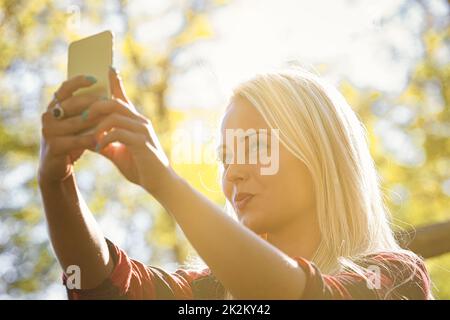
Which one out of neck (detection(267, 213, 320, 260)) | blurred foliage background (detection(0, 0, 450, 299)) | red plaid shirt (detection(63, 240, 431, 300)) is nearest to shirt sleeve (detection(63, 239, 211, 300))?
red plaid shirt (detection(63, 240, 431, 300))

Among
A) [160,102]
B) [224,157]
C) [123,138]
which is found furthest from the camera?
[160,102]

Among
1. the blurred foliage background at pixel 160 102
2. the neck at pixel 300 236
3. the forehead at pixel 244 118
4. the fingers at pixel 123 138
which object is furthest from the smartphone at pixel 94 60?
the blurred foliage background at pixel 160 102

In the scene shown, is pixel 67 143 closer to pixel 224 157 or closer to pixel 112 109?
pixel 112 109

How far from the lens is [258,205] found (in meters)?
1.33

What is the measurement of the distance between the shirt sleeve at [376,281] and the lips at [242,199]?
24 cm

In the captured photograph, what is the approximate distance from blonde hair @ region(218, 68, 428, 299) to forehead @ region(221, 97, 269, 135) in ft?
0.04

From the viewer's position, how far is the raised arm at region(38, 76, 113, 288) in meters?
1.00

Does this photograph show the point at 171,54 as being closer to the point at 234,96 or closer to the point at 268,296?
the point at 234,96

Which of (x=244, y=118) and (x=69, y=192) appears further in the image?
(x=244, y=118)

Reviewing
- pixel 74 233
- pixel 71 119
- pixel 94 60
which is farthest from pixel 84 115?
pixel 74 233

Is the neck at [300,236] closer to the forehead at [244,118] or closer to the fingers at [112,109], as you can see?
the forehead at [244,118]

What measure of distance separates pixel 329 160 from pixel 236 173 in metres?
0.19

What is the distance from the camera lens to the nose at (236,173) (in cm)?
136
